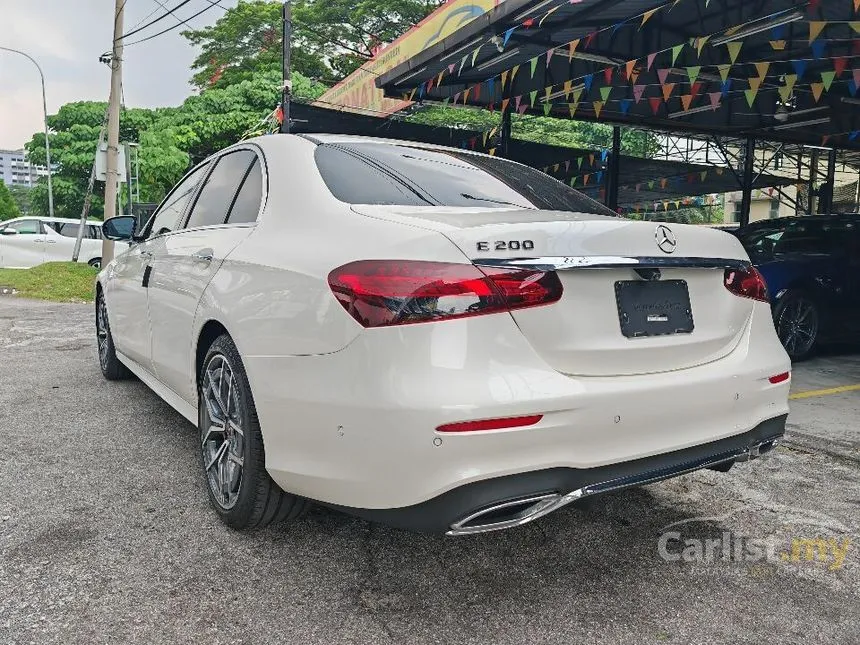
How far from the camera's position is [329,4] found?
30641 millimetres

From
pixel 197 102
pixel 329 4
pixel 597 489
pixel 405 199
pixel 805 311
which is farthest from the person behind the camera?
pixel 329 4

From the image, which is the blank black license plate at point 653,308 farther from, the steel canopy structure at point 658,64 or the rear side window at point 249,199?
the steel canopy structure at point 658,64

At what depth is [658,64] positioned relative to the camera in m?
8.96

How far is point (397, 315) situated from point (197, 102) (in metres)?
28.8

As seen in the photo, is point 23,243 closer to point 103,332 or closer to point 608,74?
point 103,332

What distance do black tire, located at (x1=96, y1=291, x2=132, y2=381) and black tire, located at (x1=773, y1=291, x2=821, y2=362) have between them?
5.60 m

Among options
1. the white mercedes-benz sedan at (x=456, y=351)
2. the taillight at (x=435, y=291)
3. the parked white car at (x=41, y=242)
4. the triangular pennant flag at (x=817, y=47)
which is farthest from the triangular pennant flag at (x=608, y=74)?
the parked white car at (x=41, y=242)

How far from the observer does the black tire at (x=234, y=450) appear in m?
2.39

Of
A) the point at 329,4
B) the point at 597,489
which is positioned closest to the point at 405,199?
the point at 597,489

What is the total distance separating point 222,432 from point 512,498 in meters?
1.33

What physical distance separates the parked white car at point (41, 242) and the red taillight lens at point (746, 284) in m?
15.6

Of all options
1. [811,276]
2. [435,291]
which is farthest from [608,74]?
[435,291]

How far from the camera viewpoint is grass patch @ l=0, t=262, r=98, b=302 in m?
12.2

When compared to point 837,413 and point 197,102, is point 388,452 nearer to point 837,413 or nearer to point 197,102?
point 837,413
